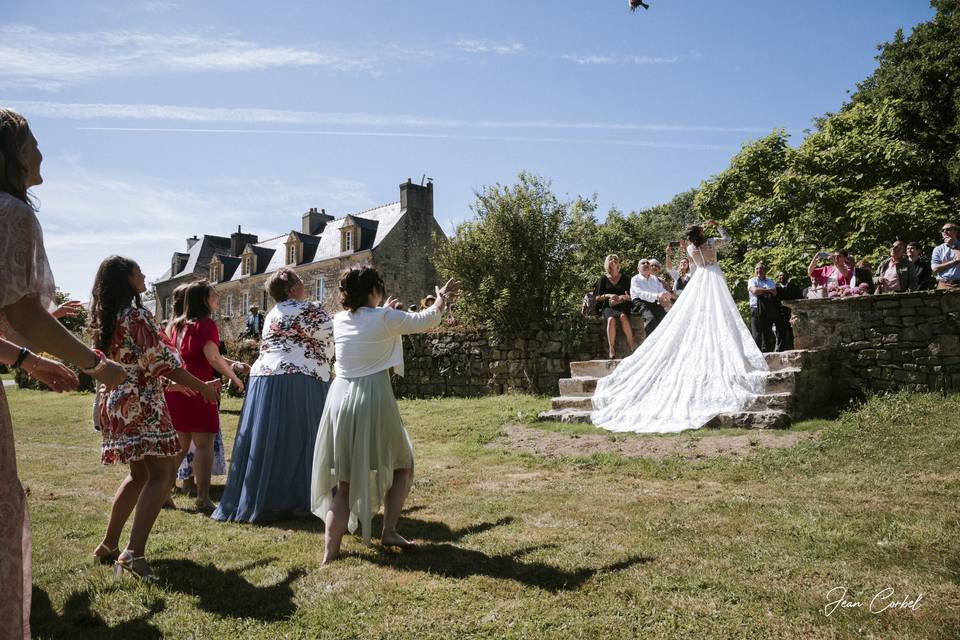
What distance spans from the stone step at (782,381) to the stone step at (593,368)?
260cm

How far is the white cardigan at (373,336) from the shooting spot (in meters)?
4.22

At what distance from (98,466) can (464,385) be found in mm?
7889

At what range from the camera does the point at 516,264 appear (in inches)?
612

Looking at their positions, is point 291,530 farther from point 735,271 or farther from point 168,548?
point 735,271

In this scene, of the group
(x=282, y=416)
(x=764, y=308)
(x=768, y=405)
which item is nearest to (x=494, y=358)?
(x=764, y=308)

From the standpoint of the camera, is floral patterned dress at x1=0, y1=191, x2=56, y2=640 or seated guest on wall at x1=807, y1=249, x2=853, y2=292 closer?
floral patterned dress at x1=0, y1=191, x2=56, y2=640

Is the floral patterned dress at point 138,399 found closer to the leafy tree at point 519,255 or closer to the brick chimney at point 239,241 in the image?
the leafy tree at point 519,255

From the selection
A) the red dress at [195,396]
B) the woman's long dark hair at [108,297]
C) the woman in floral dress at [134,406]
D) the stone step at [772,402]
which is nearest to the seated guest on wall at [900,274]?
the stone step at [772,402]

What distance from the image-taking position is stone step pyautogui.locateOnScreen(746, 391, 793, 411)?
27.0ft

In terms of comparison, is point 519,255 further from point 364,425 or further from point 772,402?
point 364,425

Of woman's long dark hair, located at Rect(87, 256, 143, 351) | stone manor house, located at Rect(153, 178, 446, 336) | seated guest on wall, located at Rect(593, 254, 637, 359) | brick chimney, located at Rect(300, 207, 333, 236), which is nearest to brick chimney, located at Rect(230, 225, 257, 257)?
stone manor house, located at Rect(153, 178, 446, 336)

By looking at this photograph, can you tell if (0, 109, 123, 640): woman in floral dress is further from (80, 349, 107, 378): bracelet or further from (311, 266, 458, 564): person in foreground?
(311, 266, 458, 564): person in foreground

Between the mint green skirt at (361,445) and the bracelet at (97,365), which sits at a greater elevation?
the bracelet at (97,365)

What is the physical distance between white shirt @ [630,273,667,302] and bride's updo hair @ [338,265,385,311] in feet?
24.2
